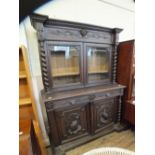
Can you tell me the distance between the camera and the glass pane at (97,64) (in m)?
1.79

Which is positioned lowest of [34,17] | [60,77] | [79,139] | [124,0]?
[79,139]

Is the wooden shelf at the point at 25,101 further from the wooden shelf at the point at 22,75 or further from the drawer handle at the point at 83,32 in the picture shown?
the drawer handle at the point at 83,32

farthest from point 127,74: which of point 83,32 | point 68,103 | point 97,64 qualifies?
point 68,103

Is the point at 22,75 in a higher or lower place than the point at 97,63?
lower

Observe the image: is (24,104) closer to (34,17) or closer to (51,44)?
(51,44)

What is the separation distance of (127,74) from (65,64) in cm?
99

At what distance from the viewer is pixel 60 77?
1623 millimetres

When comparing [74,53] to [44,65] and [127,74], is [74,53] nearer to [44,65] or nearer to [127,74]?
[44,65]

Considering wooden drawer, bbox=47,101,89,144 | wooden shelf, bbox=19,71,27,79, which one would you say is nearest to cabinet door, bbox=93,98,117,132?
wooden drawer, bbox=47,101,89,144

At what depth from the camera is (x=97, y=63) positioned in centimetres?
191

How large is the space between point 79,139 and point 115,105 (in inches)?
30.6

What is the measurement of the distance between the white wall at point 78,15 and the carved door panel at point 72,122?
0.42m

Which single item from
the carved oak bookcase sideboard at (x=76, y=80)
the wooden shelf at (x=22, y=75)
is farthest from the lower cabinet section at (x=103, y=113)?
the wooden shelf at (x=22, y=75)
